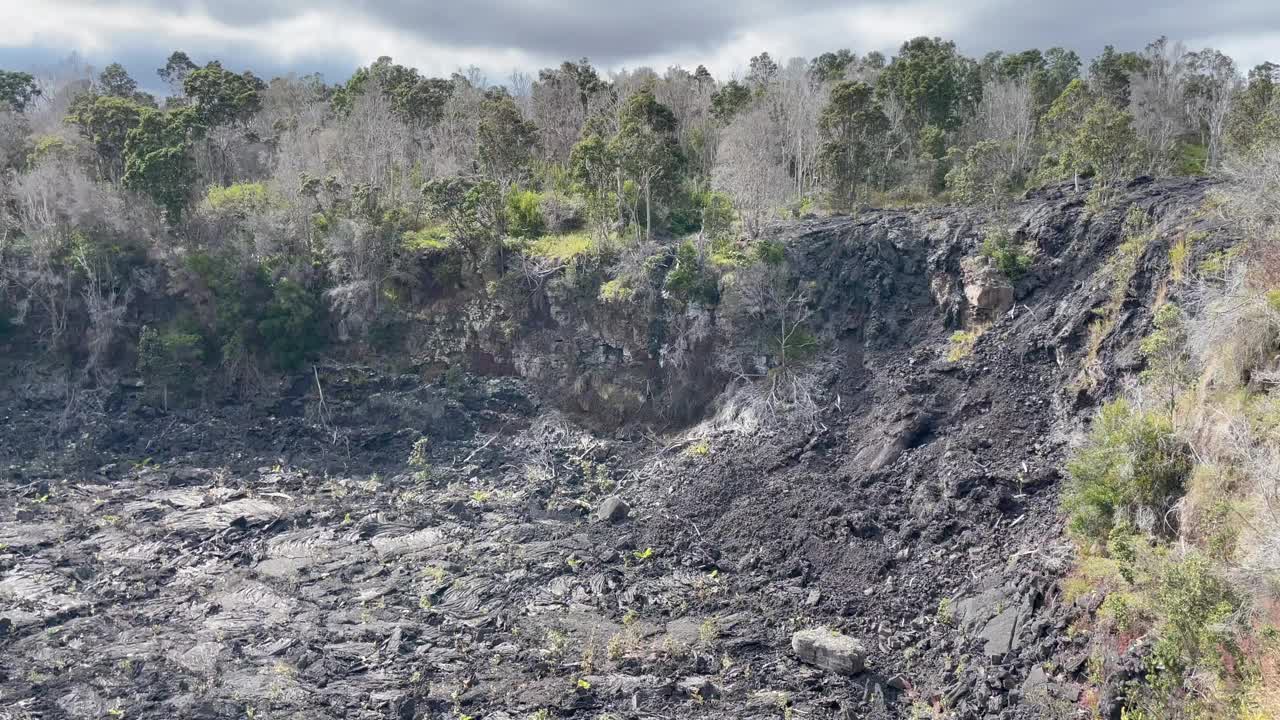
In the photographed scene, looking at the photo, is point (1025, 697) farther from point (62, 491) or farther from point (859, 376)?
point (62, 491)

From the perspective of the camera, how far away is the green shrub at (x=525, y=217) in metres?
30.4

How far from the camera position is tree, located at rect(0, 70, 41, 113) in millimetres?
46156

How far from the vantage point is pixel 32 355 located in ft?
98.5

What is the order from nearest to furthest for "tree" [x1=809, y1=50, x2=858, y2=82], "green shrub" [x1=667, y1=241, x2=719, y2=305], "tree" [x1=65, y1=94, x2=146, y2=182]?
"green shrub" [x1=667, y1=241, x2=719, y2=305] → "tree" [x1=65, y1=94, x2=146, y2=182] → "tree" [x1=809, y1=50, x2=858, y2=82]

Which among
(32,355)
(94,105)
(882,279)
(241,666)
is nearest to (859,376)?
(882,279)

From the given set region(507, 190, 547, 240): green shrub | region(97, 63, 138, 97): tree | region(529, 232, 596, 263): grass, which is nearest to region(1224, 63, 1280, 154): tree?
region(529, 232, 596, 263): grass

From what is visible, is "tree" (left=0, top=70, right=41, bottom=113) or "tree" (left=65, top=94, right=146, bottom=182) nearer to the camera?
"tree" (left=65, top=94, right=146, bottom=182)

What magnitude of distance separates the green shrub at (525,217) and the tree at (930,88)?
49.5 feet

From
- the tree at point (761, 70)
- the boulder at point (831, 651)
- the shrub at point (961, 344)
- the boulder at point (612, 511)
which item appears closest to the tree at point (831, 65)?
the tree at point (761, 70)

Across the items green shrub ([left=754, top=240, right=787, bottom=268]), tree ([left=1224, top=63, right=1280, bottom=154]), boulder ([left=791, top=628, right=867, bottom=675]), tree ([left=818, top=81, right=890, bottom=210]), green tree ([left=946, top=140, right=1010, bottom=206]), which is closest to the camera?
boulder ([left=791, top=628, right=867, bottom=675])

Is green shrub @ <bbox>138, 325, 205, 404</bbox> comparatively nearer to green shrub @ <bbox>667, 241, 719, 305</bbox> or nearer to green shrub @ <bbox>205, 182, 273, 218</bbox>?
green shrub @ <bbox>205, 182, 273, 218</bbox>

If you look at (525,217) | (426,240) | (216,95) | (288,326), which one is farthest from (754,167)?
(216,95)

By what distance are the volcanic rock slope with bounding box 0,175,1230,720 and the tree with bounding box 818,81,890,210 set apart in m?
1.87

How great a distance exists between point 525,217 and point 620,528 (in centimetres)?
1361
